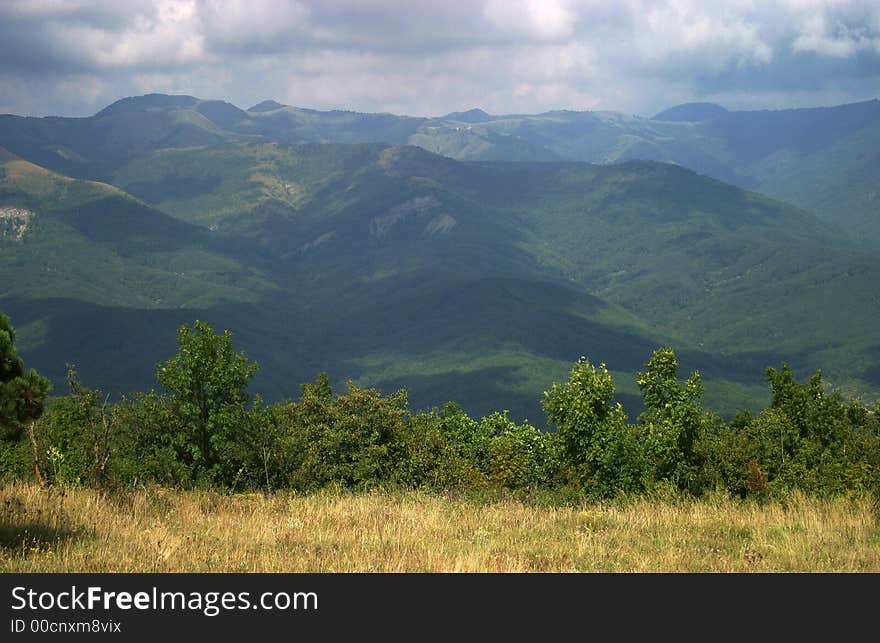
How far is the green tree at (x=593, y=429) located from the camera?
31.5 meters

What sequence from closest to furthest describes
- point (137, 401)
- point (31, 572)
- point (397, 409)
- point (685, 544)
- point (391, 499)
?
1. point (31, 572)
2. point (685, 544)
3. point (391, 499)
4. point (137, 401)
5. point (397, 409)

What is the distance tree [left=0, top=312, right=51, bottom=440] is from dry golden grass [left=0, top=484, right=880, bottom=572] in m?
1.94

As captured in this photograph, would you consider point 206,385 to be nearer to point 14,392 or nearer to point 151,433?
point 151,433

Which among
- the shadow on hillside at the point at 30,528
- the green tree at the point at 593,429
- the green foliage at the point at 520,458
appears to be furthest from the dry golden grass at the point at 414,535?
the green tree at the point at 593,429

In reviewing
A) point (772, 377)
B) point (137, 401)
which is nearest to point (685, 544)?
point (137, 401)

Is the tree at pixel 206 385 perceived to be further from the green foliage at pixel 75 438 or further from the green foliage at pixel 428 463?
the green foliage at pixel 428 463

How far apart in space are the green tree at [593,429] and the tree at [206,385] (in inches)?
512

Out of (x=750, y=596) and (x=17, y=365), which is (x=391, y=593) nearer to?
(x=750, y=596)

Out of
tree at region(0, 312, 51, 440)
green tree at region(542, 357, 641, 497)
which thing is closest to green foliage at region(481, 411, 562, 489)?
green tree at region(542, 357, 641, 497)

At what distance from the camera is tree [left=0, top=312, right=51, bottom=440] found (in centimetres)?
1194

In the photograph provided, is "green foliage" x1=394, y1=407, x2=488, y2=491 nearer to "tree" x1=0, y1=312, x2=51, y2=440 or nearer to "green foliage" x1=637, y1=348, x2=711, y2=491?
"green foliage" x1=637, y1=348, x2=711, y2=491

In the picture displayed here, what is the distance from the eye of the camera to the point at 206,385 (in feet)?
107

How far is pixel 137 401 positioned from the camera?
104 ft

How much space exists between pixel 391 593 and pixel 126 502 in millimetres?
8766
